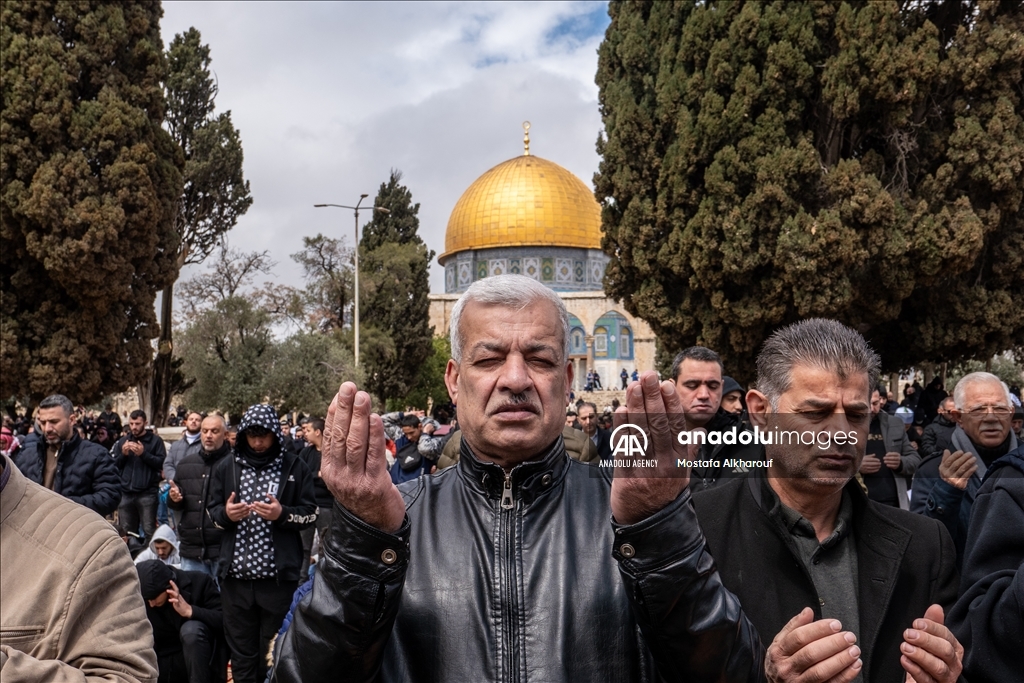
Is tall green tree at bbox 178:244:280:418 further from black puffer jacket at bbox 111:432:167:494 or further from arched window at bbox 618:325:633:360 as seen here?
arched window at bbox 618:325:633:360

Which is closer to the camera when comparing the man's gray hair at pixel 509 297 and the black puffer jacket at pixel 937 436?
the man's gray hair at pixel 509 297

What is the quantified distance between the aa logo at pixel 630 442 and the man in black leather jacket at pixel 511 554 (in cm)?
3

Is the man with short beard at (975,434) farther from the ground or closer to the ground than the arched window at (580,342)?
closer to the ground

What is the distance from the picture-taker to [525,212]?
5025cm

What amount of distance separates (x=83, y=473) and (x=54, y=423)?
0.42 metres

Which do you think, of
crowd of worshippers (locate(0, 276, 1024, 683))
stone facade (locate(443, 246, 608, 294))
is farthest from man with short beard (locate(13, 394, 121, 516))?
stone facade (locate(443, 246, 608, 294))

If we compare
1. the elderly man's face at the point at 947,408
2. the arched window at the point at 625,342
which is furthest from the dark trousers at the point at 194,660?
the arched window at the point at 625,342

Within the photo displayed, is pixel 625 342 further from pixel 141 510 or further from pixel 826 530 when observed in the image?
pixel 826 530

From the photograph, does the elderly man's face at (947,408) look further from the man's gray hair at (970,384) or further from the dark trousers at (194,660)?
the dark trousers at (194,660)

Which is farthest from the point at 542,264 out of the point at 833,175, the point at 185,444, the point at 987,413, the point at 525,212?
the point at 987,413

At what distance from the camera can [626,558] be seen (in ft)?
5.53

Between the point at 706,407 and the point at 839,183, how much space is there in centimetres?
1077

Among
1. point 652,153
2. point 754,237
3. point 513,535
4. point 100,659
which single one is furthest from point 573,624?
point 652,153

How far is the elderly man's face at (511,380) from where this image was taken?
2.04 m
